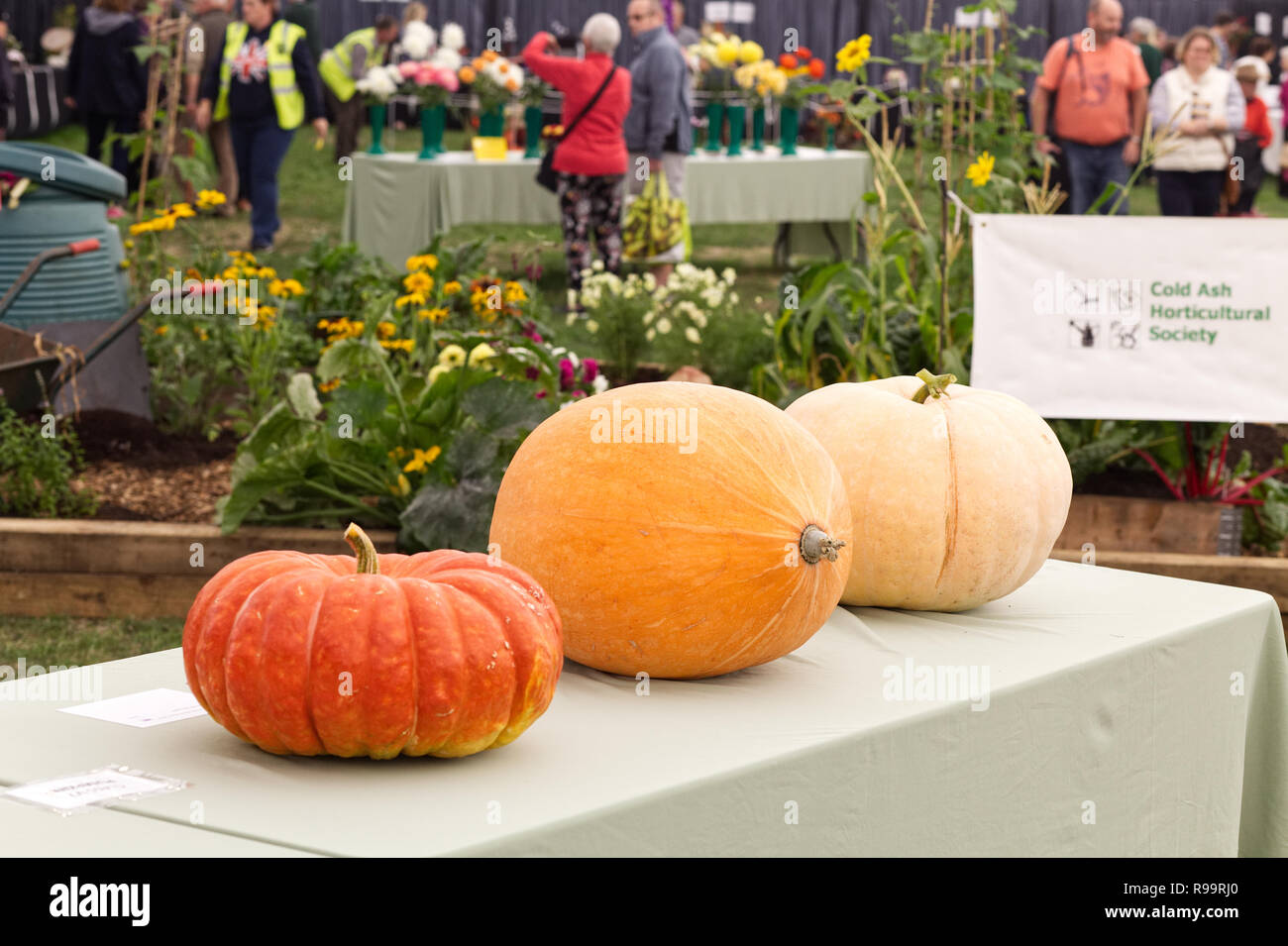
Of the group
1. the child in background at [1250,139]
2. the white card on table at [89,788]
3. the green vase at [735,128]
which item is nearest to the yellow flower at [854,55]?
the white card on table at [89,788]

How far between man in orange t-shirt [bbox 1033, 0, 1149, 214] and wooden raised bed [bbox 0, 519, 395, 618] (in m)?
6.12

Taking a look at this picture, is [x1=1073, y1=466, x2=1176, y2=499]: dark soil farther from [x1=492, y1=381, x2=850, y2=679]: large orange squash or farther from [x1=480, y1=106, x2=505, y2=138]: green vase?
[x1=480, y1=106, x2=505, y2=138]: green vase

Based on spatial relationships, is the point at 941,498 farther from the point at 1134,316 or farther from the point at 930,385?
the point at 1134,316

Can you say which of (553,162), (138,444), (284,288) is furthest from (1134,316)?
(553,162)

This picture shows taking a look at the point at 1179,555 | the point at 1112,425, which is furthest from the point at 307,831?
the point at 1112,425

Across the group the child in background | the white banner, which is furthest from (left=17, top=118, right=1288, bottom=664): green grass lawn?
the child in background

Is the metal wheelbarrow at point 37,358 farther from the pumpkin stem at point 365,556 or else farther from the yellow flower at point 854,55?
the pumpkin stem at point 365,556

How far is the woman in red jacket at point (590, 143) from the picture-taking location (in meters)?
8.84

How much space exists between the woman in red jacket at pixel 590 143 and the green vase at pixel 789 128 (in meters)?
2.36

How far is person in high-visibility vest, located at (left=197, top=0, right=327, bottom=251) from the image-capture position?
34.8 ft

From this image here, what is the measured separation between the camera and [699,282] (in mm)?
6480

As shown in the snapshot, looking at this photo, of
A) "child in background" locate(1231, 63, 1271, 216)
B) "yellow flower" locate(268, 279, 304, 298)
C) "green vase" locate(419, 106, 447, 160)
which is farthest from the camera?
"child in background" locate(1231, 63, 1271, 216)

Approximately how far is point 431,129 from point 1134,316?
6.77 meters
